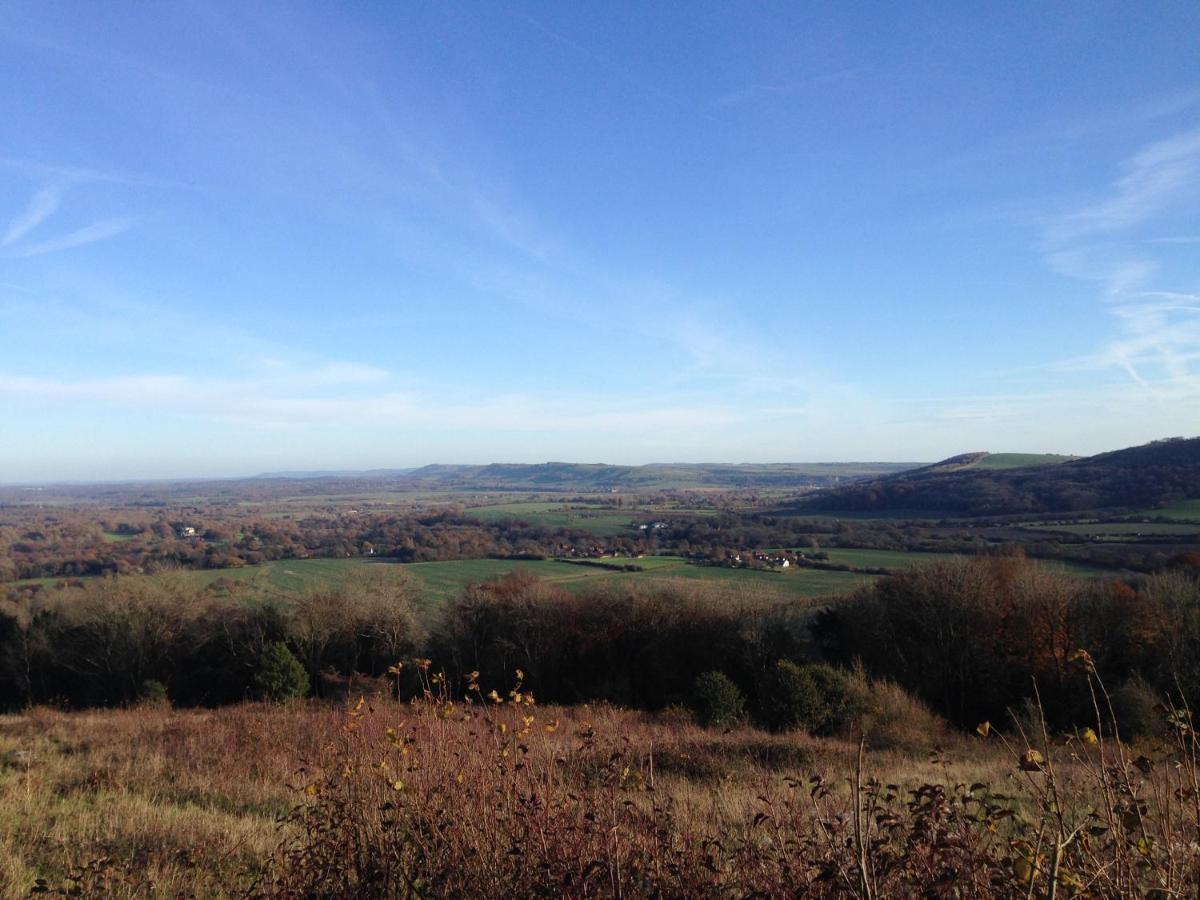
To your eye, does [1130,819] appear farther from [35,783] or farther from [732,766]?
[35,783]

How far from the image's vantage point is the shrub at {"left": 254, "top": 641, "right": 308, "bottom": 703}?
25438mm

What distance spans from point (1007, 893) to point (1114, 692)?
2240 cm

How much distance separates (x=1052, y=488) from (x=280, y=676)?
5987 centimetres

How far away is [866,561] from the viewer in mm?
45219

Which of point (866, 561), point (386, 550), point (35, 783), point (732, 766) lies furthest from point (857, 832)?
point (386, 550)

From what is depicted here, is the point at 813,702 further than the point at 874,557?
No

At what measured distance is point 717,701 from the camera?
67.4 feet

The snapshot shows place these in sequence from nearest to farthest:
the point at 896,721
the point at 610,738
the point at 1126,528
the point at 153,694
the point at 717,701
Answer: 1. the point at 610,738
2. the point at 896,721
3. the point at 717,701
4. the point at 153,694
5. the point at 1126,528

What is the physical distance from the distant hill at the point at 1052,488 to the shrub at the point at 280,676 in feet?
178

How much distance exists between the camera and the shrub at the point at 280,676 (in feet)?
83.5

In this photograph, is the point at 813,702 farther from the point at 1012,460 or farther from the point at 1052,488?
the point at 1012,460

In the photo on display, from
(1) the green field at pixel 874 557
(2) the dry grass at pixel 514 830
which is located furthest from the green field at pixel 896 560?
(2) the dry grass at pixel 514 830

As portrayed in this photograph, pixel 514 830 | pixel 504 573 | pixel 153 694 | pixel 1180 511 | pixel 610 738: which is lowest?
pixel 153 694

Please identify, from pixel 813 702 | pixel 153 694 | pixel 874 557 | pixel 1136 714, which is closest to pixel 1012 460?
pixel 874 557
